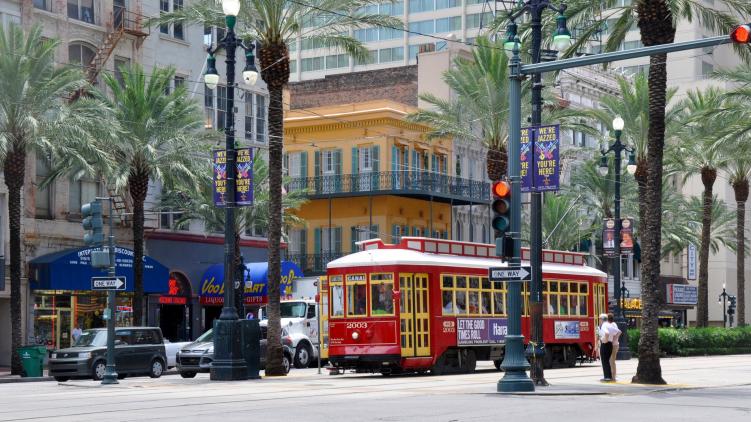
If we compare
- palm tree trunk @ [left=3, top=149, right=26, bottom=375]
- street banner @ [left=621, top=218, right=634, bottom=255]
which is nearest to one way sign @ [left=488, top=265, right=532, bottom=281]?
palm tree trunk @ [left=3, top=149, right=26, bottom=375]

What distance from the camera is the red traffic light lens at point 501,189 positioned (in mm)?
22203

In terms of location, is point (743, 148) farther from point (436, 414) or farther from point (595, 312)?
point (436, 414)

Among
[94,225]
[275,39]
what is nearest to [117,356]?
[94,225]

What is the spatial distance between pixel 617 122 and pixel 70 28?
71.5ft

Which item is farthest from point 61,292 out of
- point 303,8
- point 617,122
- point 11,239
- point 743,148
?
point 743,148

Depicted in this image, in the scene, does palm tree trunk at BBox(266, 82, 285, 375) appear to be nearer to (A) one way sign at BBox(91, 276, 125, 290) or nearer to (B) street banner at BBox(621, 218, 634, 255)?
(A) one way sign at BBox(91, 276, 125, 290)

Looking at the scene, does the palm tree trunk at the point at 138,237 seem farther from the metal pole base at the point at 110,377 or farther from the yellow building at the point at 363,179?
the yellow building at the point at 363,179

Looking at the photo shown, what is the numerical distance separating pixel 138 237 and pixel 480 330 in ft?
52.2

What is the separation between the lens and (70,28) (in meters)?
47.3

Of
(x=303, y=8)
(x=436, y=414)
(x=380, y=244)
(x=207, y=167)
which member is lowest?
(x=436, y=414)

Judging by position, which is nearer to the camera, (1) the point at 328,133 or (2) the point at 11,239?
(2) the point at 11,239

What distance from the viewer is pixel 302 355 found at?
40188 millimetres

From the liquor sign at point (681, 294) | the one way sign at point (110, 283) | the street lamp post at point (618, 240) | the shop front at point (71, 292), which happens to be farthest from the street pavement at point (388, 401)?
the liquor sign at point (681, 294)

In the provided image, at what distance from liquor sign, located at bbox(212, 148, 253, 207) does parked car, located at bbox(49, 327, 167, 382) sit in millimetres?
7262
